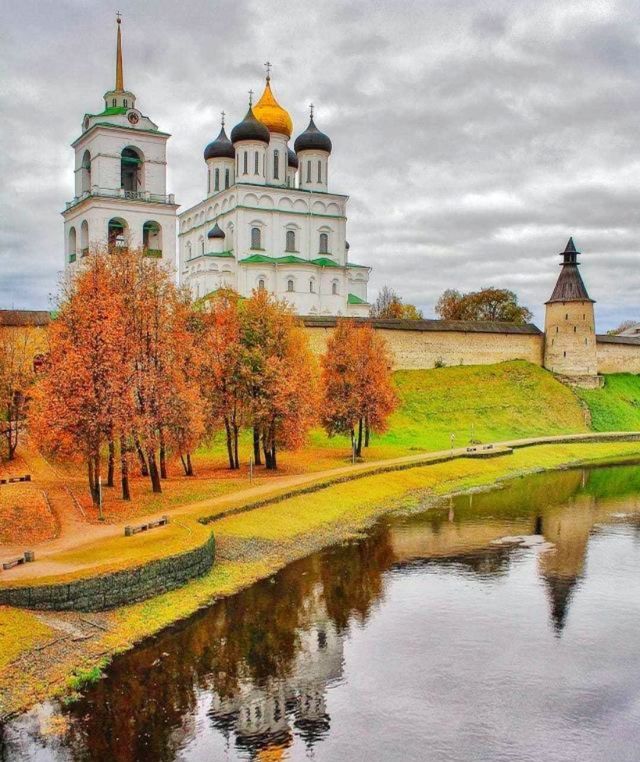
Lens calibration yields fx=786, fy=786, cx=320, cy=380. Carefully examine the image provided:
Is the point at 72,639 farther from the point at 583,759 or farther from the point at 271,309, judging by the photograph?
the point at 271,309

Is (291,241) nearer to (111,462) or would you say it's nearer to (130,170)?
(130,170)

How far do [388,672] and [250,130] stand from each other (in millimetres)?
41794

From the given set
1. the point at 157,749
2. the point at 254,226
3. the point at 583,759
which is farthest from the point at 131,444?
the point at 254,226

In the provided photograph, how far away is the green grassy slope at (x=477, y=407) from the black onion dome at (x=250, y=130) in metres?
17.3

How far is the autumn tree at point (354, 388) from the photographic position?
98.2ft

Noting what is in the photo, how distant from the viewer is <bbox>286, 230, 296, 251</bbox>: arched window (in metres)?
49.7

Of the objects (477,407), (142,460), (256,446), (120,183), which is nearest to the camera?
(142,460)

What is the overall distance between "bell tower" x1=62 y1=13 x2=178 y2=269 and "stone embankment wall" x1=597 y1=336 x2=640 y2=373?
2866 cm

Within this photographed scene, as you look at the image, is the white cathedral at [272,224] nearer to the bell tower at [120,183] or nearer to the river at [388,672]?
the bell tower at [120,183]

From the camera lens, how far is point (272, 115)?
165ft

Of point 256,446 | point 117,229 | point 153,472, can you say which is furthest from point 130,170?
point 153,472

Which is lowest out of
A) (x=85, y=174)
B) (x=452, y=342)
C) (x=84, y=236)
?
(x=452, y=342)

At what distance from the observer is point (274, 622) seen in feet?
42.6

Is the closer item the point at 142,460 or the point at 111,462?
the point at 111,462
